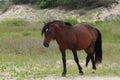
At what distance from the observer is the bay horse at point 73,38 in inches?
583

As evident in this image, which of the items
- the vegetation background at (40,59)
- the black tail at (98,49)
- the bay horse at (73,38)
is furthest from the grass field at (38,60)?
the bay horse at (73,38)

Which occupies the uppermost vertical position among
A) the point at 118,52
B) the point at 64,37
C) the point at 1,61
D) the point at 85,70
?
the point at 64,37

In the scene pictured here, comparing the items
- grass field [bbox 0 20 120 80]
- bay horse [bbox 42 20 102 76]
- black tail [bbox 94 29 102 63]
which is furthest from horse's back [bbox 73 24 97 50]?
grass field [bbox 0 20 120 80]

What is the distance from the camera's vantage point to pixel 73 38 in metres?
15.3

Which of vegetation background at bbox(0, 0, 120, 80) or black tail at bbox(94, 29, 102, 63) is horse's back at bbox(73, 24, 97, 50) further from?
vegetation background at bbox(0, 0, 120, 80)

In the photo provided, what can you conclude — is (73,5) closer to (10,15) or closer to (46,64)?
(10,15)

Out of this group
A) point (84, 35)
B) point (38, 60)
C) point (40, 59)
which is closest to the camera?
point (84, 35)

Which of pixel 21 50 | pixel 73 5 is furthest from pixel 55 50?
pixel 73 5

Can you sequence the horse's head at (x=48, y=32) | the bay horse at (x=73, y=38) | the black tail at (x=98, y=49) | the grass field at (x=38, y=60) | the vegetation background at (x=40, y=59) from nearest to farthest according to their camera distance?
Result: the horse's head at (x=48, y=32) → the bay horse at (x=73, y=38) → the vegetation background at (x=40, y=59) → the grass field at (x=38, y=60) → the black tail at (x=98, y=49)

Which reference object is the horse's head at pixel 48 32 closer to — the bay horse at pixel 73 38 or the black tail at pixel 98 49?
the bay horse at pixel 73 38

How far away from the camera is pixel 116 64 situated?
19.5 meters

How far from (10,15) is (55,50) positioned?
102 feet

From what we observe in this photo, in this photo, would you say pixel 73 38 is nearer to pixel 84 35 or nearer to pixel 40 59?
pixel 84 35

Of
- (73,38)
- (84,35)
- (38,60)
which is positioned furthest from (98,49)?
(38,60)
